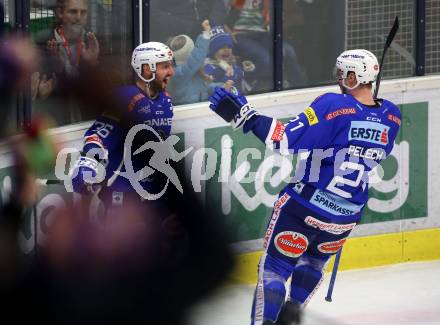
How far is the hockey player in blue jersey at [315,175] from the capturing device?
5.28 m

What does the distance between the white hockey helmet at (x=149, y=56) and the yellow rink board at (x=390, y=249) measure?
1.95m

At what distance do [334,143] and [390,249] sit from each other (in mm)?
2398

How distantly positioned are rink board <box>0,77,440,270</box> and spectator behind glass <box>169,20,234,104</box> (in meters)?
0.14

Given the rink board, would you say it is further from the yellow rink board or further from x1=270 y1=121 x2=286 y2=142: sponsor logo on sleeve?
x1=270 y1=121 x2=286 y2=142: sponsor logo on sleeve

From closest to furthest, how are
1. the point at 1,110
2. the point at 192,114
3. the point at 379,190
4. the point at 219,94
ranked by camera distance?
the point at 1,110 < the point at 219,94 < the point at 192,114 < the point at 379,190

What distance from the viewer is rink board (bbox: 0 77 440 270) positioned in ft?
22.7

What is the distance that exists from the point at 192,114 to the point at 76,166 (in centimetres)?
154

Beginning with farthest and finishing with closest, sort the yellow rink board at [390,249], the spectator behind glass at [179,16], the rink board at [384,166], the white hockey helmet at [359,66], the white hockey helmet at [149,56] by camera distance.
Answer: the yellow rink board at [390,249], the rink board at [384,166], the spectator behind glass at [179,16], the white hockey helmet at [149,56], the white hockey helmet at [359,66]

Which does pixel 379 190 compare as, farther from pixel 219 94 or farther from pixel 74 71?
pixel 74 71

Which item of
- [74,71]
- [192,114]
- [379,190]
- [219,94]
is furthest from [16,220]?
[379,190]

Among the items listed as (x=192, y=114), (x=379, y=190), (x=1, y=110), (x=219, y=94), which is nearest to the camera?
(x=1, y=110)

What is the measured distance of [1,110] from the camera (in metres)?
1.57

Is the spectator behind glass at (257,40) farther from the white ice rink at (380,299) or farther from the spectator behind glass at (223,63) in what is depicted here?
the white ice rink at (380,299)

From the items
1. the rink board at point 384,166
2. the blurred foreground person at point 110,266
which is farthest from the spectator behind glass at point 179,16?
the blurred foreground person at point 110,266
